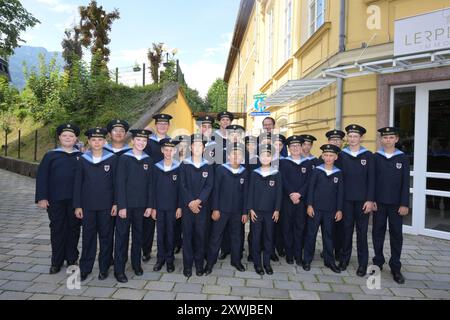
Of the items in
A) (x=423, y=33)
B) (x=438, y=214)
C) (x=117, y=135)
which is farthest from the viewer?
(x=438, y=214)

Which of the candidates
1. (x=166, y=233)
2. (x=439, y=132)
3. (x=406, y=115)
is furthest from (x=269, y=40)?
(x=166, y=233)

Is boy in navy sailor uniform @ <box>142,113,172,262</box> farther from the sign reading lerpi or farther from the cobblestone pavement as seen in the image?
the sign reading lerpi

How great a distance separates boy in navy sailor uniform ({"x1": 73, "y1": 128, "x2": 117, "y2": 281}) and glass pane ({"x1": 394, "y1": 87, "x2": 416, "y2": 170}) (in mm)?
5579

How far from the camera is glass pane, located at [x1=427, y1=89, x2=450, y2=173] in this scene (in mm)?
6520

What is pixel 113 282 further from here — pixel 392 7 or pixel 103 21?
pixel 103 21

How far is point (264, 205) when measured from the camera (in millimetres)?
4812

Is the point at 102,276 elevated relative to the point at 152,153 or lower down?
lower down

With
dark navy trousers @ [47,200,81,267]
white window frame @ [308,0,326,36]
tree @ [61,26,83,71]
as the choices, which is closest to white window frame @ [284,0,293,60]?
white window frame @ [308,0,326,36]

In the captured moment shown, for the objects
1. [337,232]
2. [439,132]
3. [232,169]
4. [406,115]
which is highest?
[406,115]

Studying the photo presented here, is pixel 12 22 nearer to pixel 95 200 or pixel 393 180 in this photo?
pixel 95 200

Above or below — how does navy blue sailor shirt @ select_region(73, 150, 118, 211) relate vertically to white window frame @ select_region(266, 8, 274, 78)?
below

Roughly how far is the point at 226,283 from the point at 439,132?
4997mm

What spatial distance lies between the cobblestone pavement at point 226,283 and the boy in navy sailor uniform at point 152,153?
21 centimetres

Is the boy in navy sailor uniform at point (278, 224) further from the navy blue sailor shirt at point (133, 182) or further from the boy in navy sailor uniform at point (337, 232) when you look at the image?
the navy blue sailor shirt at point (133, 182)
